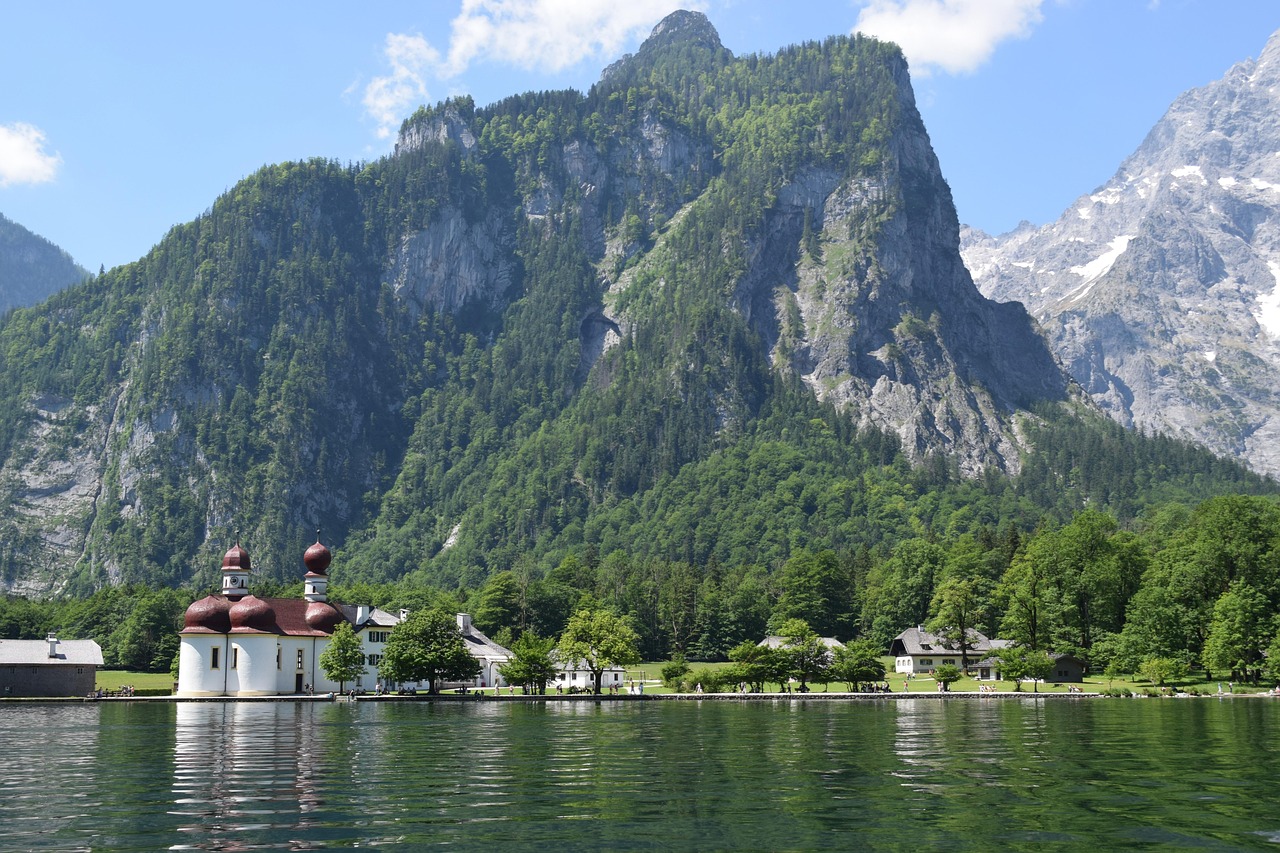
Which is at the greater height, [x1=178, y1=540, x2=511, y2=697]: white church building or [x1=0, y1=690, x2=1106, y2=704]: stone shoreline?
[x1=178, y1=540, x2=511, y2=697]: white church building

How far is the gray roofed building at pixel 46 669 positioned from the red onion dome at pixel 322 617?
22.4 meters

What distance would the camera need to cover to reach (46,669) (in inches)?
5197

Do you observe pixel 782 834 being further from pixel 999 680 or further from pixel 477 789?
pixel 999 680

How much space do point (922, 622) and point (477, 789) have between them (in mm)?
140385

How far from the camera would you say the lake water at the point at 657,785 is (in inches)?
1218

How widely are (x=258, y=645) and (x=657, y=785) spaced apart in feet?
344

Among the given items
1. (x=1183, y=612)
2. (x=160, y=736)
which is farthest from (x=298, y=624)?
(x=1183, y=612)

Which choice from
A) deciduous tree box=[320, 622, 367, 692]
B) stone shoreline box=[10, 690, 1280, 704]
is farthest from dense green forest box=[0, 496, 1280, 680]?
deciduous tree box=[320, 622, 367, 692]

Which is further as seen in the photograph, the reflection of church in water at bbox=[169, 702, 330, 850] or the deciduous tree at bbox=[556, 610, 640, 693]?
the deciduous tree at bbox=[556, 610, 640, 693]

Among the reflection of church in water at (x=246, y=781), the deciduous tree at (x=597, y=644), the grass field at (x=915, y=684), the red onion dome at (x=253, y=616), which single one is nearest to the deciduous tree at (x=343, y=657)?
the red onion dome at (x=253, y=616)

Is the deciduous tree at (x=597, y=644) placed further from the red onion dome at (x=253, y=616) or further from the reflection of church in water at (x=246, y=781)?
the reflection of church in water at (x=246, y=781)

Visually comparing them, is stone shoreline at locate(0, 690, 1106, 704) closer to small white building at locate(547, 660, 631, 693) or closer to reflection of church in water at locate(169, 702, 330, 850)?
small white building at locate(547, 660, 631, 693)

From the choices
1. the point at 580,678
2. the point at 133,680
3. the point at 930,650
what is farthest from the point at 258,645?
the point at 930,650

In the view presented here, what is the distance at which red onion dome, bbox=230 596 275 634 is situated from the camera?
138125 millimetres
